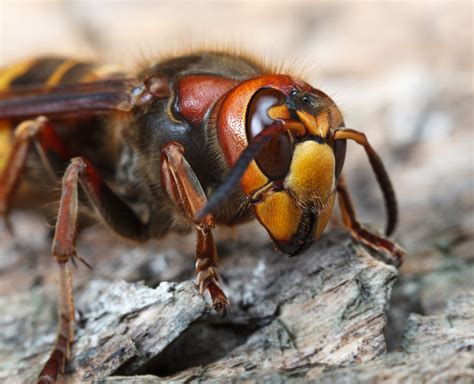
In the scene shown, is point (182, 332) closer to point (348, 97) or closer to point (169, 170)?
point (169, 170)

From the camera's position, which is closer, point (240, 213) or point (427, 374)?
point (427, 374)

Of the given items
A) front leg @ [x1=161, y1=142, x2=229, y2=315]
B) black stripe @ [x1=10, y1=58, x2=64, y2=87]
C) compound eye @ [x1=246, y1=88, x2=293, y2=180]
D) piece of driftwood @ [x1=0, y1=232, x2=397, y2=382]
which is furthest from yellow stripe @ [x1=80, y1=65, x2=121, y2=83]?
compound eye @ [x1=246, y1=88, x2=293, y2=180]

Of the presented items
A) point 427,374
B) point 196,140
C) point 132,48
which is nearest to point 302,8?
point 132,48

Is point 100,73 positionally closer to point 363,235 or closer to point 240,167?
point 363,235

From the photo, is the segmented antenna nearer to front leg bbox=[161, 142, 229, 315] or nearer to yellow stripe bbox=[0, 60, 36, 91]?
front leg bbox=[161, 142, 229, 315]

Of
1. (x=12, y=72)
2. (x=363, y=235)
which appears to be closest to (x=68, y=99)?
(x=12, y=72)
